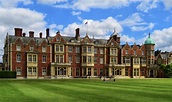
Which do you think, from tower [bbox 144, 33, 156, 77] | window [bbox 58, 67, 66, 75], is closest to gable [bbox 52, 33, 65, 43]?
window [bbox 58, 67, 66, 75]

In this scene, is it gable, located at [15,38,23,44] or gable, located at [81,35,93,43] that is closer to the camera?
gable, located at [15,38,23,44]

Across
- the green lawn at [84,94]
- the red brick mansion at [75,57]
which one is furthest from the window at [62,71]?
the green lawn at [84,94]

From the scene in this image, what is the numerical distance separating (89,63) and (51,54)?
385 inches

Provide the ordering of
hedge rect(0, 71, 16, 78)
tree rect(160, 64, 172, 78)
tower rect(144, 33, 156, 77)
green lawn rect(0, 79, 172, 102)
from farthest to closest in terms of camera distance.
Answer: tower rect(144, 33, 156, 77), tree rect(160, 64, 172, 78), hedge rect(0, 71, 16, 78), green lawn rect(0, 79, 172, 102)

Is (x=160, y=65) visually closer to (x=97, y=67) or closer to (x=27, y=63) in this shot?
(x=97, y=67)

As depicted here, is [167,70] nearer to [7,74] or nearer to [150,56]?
[150,56]

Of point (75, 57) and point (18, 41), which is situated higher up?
point (18, 41)

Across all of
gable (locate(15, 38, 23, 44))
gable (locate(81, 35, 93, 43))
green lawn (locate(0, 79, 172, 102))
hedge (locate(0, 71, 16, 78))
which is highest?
gable (locate(81, 35, 93, 43))

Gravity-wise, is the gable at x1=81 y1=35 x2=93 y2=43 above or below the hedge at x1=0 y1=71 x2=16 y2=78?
above

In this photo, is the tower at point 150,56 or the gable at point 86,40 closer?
the gable at point 86,40

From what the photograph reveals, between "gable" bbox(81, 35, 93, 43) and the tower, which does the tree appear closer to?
the tower

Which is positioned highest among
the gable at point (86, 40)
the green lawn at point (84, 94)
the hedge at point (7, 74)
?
the gable at point (86, 40)

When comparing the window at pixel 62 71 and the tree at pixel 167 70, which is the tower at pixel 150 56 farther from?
the window at pixel 62 71

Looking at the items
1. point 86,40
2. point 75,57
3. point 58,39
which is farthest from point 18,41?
point 86,40
